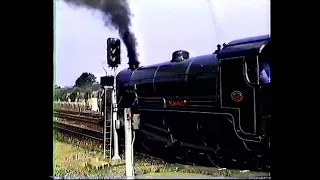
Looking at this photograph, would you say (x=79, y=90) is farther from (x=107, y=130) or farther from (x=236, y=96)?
(x=236, y=96)

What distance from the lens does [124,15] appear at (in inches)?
87.7

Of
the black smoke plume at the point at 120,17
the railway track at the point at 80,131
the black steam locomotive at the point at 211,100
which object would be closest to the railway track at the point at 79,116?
the railway track at the point at 80,131

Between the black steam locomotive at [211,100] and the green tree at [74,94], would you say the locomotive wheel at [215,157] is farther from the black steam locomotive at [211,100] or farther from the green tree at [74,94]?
the green tree at [74,94]

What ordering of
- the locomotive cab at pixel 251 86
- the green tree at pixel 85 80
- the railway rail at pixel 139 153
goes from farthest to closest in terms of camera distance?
1. the green tree at pixel 85 80
2. the railway rail at pixel 139 153
3. the locomotive cab at pixel 251 86

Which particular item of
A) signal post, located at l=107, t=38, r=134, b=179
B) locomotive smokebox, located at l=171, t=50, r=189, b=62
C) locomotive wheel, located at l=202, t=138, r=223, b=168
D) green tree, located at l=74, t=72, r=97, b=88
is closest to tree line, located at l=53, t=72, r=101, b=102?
green tree, located at l=74, t=72, r=97, b=88

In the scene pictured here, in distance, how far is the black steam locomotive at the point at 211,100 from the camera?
6.70ft

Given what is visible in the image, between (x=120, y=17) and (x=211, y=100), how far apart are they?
22.6 inches

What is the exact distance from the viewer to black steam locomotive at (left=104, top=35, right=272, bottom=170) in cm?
204

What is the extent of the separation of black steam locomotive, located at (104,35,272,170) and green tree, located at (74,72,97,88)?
15 cm

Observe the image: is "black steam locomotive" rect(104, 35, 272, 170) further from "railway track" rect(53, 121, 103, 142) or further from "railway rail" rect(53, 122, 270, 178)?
"railway track" rect(53, 121, 103, 142)
